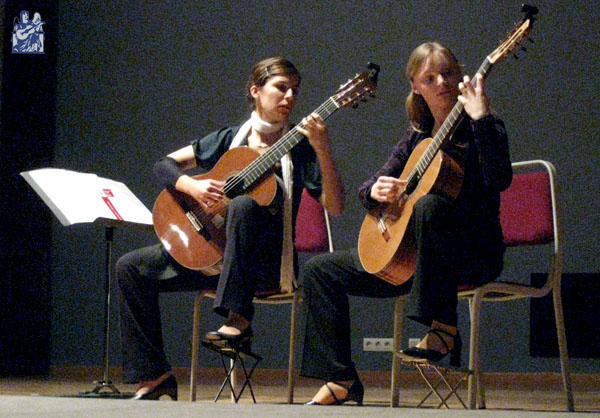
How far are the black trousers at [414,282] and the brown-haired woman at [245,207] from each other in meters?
0.19

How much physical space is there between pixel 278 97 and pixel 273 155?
235 mm

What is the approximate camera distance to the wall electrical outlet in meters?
4.18

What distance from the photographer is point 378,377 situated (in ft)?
13.6

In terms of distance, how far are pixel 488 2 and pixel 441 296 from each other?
2209 millimetres

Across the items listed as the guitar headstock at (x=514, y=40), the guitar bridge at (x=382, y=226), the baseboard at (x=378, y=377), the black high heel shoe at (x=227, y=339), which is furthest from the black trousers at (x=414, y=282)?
the baseboard at (x=378, y=377)

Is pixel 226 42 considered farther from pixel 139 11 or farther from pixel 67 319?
pixel 67 319

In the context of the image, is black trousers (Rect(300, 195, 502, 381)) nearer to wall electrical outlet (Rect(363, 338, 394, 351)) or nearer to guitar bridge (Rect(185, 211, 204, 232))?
guitar bridge (Rect(185, 211, 204, 232))

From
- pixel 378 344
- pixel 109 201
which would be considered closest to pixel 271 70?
pixel 109 201

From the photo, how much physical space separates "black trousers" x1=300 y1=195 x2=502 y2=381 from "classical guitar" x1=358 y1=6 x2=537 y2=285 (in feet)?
0.18

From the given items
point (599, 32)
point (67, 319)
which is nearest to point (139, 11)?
point (67, 319)

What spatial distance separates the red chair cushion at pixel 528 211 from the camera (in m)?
2.88

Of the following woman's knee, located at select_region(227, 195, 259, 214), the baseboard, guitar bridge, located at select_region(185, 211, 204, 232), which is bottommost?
the baseboard

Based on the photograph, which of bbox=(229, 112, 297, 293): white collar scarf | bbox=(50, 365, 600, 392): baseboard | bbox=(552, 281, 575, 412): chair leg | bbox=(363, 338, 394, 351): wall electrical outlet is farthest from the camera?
bbox=(363, 338, 394, 351): wall electrical outlet

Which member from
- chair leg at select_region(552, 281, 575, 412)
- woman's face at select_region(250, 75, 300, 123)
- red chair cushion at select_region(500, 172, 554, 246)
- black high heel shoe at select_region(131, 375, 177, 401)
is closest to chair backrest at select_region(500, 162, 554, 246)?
red chair cushion at select_region(500, 172, 554, 246)
